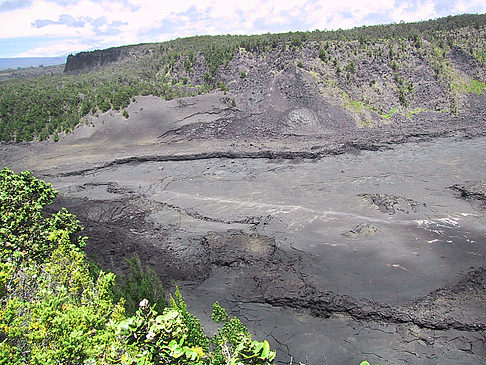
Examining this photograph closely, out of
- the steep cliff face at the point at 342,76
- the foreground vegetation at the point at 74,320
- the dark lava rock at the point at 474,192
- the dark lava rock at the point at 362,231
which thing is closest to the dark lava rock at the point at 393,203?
the dark lava rock at the point at 362,231

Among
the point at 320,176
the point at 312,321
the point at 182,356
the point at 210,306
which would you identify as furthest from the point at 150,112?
the point at 182,356

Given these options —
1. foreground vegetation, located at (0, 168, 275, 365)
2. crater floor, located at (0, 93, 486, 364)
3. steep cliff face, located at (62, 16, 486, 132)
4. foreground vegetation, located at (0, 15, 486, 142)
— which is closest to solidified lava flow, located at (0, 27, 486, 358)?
crater floor, located at (0, 93, 486, 364)

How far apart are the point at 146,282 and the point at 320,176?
40.4ft

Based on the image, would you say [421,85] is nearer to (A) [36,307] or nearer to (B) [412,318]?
(B) [412,318]

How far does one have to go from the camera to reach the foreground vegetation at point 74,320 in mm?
4480

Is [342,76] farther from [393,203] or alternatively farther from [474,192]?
[393,203]

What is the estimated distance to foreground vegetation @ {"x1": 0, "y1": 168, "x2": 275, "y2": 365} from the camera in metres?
4.48

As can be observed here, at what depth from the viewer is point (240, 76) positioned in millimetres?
32312

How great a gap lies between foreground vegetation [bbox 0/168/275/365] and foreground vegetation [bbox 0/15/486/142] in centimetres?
2066

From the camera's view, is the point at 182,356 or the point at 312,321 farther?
the point at 312,321

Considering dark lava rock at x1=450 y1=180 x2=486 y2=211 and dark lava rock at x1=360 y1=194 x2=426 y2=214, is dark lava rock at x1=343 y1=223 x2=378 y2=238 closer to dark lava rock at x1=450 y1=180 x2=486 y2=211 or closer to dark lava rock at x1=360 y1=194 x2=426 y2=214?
dark lava rock at x1=360 y1=194 x2=426 y2=214

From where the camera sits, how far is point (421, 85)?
29.5m

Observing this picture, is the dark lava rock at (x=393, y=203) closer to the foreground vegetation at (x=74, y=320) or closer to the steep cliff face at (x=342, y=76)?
the foreground vegetation at (x=74, y=320)

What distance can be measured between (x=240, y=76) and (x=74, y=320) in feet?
97.0
